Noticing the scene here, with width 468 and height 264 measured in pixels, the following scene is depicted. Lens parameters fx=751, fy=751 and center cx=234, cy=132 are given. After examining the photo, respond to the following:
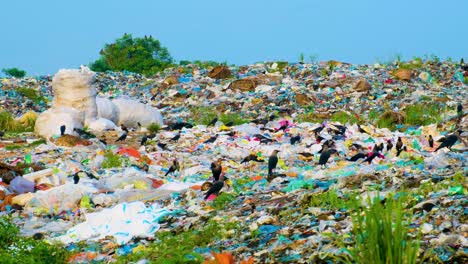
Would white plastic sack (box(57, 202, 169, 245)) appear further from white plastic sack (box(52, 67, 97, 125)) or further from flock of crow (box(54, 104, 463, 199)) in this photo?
white plastic sack (box(52, 67, 97, 125))

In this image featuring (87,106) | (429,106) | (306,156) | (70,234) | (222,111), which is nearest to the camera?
(70,234)

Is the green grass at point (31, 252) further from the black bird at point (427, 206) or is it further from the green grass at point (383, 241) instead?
the black bird at point (427, 206)

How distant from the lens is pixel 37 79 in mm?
26203

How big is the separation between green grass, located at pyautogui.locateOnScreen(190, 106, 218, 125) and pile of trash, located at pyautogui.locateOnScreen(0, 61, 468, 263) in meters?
0.08

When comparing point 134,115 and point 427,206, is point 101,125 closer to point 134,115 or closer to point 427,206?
point 134,115

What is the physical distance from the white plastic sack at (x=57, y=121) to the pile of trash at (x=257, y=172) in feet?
0.27

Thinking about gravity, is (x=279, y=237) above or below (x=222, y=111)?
below

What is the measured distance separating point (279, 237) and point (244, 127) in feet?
28.8

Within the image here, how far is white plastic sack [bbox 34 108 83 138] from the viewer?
14281 mm

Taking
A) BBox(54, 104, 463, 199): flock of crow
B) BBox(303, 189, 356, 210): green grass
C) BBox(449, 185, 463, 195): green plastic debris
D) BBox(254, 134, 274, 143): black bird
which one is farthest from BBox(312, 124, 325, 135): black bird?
BBox(449, 185, 463, 195): green plastic debris

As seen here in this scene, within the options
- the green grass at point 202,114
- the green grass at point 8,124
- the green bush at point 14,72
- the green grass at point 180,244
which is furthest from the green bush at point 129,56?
the green grass at point 180,244

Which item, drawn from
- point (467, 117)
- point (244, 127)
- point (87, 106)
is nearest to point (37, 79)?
point (87, 106)

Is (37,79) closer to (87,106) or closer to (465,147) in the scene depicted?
(87,106)

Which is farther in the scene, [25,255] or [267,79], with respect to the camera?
[267,79]
